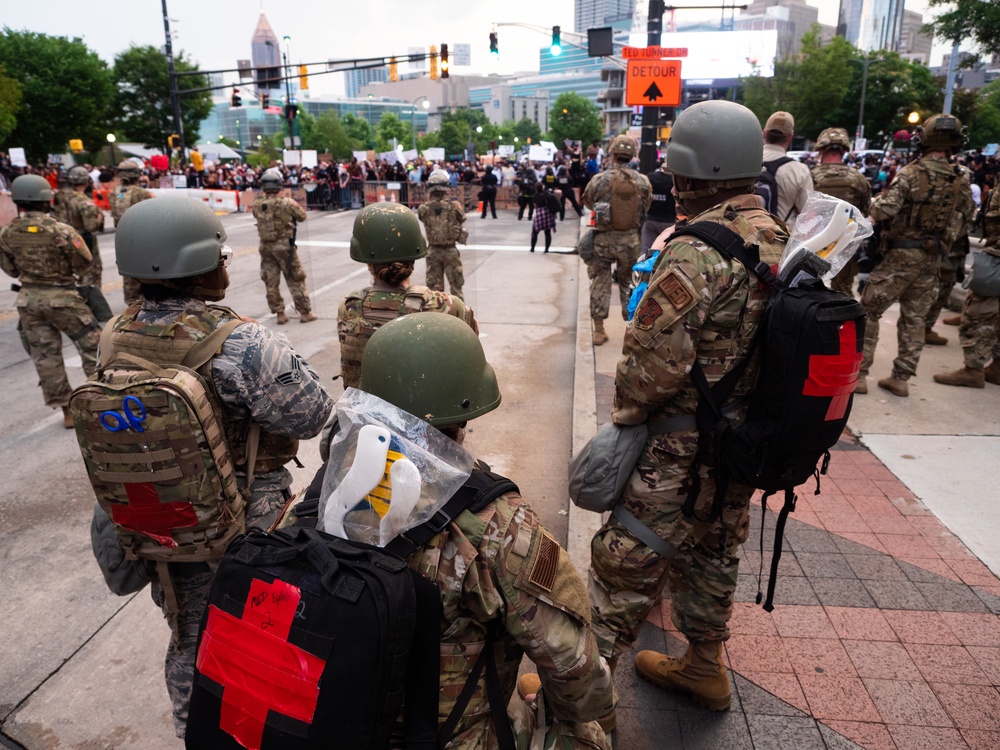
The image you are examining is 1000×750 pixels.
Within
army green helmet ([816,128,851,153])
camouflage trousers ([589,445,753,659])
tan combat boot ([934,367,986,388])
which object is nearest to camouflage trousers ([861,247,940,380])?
tan combat boot ([934,367,986,388])

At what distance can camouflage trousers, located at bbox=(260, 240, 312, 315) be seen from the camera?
369 inches

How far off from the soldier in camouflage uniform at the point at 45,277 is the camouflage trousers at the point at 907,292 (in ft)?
21.7

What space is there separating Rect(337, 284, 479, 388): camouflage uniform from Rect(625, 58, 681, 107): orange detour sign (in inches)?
357

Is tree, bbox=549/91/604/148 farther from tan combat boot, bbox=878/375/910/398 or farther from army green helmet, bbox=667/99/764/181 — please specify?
army green helmet, bbox=667/99/764/181

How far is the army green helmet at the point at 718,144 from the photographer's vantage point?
2412mm

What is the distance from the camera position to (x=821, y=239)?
7.76ft

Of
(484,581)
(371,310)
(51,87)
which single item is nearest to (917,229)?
(371,310)

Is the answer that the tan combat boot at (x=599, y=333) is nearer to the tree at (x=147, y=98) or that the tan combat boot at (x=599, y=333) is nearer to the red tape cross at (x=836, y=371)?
the red tape cross at (x=836, y=371)

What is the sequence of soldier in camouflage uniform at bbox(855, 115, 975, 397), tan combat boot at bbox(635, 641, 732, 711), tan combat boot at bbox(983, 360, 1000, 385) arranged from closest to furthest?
tan combat boot at bbox(635, 641, 732, 711)
soldier in camouflage uniform at bbox(855, 115, 975, 397)
tan combat boot at bbox(983, 360, 1000, 385)

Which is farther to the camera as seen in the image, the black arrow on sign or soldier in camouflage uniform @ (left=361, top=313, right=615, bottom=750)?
the black arrow on sign

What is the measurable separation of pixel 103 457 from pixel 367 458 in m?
1.19

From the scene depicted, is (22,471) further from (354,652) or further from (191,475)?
(354,652)

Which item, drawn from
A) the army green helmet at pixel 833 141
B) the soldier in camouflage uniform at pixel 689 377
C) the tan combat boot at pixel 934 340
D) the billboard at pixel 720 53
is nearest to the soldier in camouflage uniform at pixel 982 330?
the tan combat boot at pixel 934 340

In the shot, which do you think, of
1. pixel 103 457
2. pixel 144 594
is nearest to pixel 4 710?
pixel 144 594
